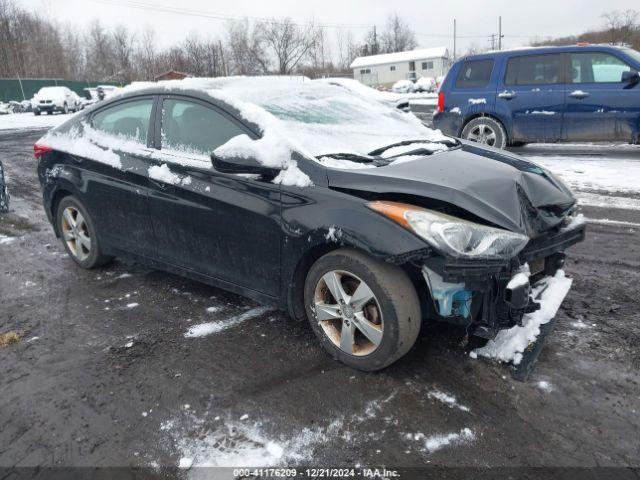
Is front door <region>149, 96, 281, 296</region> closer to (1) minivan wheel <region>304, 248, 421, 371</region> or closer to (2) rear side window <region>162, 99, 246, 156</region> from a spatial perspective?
(2) rear side window <region>162, 99, 246, 156</region>

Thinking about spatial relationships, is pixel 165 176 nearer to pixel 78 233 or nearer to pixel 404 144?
pixel 78 233

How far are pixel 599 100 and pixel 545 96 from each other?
844 millimetres

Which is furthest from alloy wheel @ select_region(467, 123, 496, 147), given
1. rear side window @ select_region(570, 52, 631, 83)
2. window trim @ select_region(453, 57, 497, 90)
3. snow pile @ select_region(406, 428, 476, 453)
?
snow pile @ select_region(406, 428, 476, 453)

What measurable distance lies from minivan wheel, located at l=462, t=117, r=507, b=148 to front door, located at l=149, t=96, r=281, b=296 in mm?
7003

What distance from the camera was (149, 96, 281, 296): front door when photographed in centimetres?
318

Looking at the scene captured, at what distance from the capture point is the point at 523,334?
299 cm

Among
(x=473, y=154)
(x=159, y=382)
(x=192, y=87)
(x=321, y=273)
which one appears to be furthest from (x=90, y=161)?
(x=473, y=154)

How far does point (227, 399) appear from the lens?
108 inches

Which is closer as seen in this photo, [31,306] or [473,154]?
[473,154]

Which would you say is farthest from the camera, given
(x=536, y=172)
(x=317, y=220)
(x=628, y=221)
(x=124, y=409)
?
(x=628, y=221)

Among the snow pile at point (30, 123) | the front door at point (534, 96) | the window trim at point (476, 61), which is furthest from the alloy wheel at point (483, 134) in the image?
the snow pile at point (30, 123)

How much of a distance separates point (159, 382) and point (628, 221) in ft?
16.5

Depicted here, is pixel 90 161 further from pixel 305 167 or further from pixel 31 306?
pixel 305 167

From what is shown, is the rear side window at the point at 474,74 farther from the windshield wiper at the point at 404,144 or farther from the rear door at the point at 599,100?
the windshield wiper at the point at 404,144
